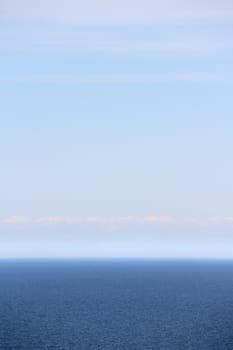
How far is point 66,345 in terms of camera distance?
6712cm

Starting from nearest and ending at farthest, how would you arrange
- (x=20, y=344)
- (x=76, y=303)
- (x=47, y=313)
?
(x=20, y=344), (x=47, y=313), (x=76, y=303)

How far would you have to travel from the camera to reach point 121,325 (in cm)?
8556

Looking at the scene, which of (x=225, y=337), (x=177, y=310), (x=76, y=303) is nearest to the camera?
(x=225, y=337)

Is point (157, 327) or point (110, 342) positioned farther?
point (157, 327)

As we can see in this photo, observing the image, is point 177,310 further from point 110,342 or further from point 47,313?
point 110,342

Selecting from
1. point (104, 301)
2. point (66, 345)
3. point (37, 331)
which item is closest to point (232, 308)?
point (104, 301)

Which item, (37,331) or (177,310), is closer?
(37,331)

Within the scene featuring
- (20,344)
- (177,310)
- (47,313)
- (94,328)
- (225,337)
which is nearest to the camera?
(20,344)

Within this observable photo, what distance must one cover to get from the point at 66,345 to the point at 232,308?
164 ft

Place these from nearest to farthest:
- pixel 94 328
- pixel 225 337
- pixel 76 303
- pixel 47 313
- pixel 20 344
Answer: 1. pixel 20 344
2. pixel 225 337
3. pixel 94 328
4. pixel 47 313
5. pixel 76 303

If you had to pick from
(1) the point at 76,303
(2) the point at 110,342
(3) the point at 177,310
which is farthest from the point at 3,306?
(2) the point at 110,342

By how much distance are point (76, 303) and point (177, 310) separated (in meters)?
20.0

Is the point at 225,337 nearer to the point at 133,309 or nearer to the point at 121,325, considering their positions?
the point at 121,325

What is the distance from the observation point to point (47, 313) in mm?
99562
